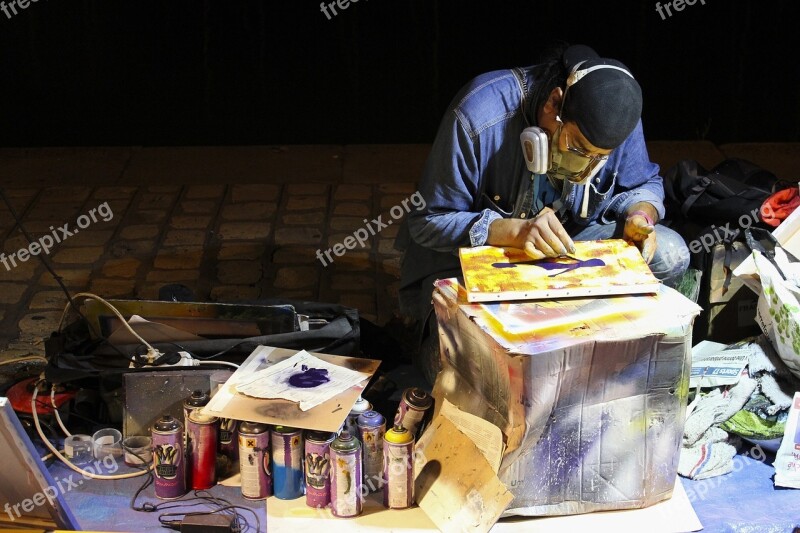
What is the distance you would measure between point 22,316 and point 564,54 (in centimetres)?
228

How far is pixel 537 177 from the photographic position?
9.89ft

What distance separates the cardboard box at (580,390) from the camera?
2490mm

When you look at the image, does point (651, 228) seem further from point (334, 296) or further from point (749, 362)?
point (334, 296)

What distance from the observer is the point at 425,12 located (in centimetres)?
511

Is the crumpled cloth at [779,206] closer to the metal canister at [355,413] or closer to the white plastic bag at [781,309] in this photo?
the white plastic bag at [781,309]

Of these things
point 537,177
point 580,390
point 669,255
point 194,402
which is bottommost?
point 194,402

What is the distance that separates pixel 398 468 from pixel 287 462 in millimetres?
299

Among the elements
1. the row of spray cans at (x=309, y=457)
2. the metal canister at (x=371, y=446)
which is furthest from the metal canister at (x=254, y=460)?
the metal canister at (x=371, y=446)

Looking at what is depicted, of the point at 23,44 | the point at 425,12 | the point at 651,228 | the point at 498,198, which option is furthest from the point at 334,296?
the point at 23,44

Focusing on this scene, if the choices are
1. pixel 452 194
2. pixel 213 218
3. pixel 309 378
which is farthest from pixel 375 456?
pixel 213 218

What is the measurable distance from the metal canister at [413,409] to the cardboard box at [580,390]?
3.6 inches

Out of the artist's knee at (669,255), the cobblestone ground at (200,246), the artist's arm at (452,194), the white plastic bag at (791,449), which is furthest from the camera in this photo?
the cobblestone ground at (200,246)

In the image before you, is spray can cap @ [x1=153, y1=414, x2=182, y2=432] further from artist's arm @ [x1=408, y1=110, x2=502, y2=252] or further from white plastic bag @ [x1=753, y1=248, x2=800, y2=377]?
white plastic bag @ [x1=753, y1=248, x2=800, y2=377]

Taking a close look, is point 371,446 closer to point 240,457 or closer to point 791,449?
point 240,457
